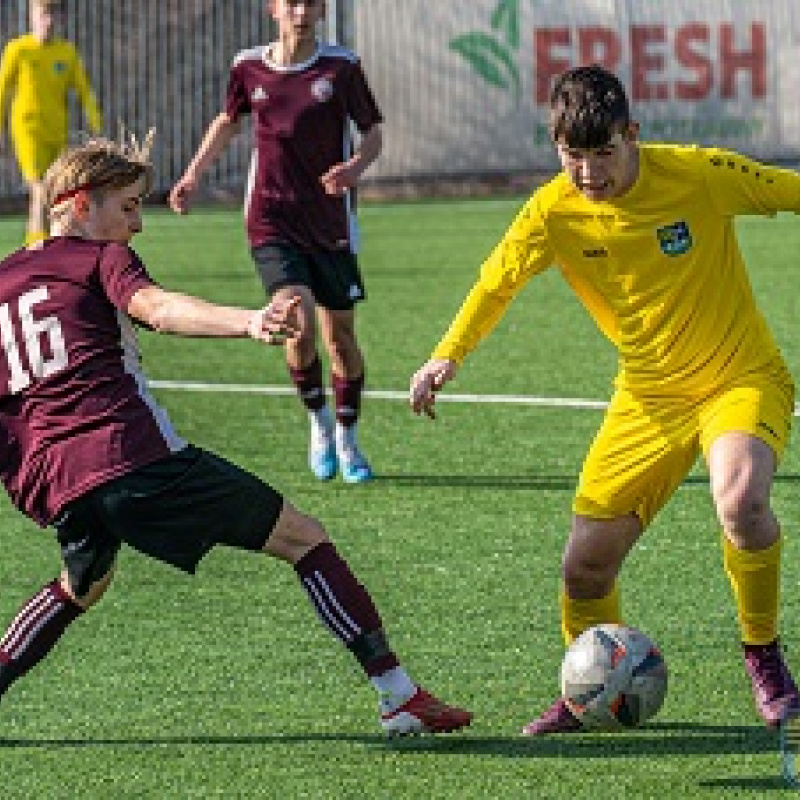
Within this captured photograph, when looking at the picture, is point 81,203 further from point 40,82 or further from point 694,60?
point 694,60

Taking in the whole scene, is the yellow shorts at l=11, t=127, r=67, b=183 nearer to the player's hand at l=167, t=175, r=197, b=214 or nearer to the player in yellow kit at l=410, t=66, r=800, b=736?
the player's hand at l=167, t=175, r=197, b=214

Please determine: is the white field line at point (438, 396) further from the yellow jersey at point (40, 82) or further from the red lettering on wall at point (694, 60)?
the red lettering on wall at point (694, 60)

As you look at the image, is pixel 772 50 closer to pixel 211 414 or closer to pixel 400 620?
pixel 211 414

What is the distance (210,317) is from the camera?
604 cm

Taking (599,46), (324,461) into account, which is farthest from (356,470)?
(599,46)

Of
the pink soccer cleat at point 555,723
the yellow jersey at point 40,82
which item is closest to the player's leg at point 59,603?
the pink soccer cleat at point 555,723

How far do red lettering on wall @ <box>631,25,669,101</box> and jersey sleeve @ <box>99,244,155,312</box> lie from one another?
20.5m

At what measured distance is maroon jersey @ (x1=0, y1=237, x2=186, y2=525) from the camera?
6.58 m

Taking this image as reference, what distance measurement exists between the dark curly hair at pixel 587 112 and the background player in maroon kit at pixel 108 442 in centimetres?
113

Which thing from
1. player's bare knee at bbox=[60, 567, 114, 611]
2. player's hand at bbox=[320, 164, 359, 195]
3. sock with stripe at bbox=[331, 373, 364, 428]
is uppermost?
player's hand at bbox=[320, 164, 359, 195]

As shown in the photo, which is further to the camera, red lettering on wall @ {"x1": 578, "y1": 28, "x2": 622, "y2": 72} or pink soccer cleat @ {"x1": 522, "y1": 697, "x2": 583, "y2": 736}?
red lettering on wall @ {"x1": 578, "y1": 28, "x2": 622, "y2": 72}

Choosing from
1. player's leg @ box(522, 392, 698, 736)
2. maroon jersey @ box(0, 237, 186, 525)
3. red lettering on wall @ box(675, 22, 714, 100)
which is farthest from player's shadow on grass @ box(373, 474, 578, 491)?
red lettering on wall @ box(675, 22, 714, 100)

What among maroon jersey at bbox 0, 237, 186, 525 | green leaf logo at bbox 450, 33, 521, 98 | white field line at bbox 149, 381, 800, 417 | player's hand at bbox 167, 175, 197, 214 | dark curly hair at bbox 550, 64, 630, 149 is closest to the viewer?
maroon jersey at bbox 0, 237, 186, 525

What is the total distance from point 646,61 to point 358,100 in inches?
623
